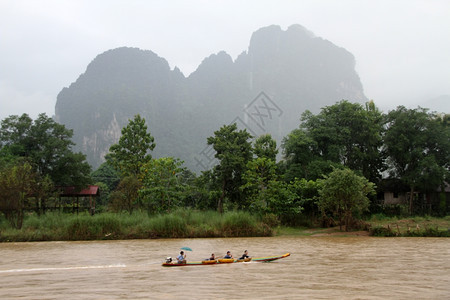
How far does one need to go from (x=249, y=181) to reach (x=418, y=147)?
14.2m

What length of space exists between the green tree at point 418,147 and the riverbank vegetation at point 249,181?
3.2 inches

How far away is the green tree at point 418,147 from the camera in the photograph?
28.8m

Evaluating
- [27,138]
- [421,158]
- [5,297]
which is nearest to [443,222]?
[421,158]

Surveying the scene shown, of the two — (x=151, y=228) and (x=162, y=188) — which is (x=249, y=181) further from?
(x=151, y=228)

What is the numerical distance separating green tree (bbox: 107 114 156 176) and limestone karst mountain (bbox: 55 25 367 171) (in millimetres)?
60995

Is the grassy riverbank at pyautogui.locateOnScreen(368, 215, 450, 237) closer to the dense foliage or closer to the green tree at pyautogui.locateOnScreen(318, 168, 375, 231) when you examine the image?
the green tree at pyautogui.locateOnScreen(318, 168, 375, 231)

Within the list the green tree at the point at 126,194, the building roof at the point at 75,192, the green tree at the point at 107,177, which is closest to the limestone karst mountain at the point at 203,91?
the green tree at the point at 107,177

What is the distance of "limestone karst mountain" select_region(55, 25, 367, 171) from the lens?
106m

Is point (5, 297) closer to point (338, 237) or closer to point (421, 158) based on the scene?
point (338, 237)

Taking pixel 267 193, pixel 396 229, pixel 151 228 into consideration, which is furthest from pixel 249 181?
pixel 396 229

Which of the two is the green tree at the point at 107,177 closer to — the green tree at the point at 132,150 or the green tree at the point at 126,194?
the green tree at the point at 132,150

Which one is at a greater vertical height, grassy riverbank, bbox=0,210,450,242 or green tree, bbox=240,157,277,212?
green tree, bbox=240,157,277,212

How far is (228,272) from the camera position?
1173cm

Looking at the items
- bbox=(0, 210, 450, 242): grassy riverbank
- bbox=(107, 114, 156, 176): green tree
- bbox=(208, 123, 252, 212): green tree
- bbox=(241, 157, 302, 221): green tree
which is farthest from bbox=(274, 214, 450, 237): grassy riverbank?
bbox=(107, 114, 156, 176): green tree
